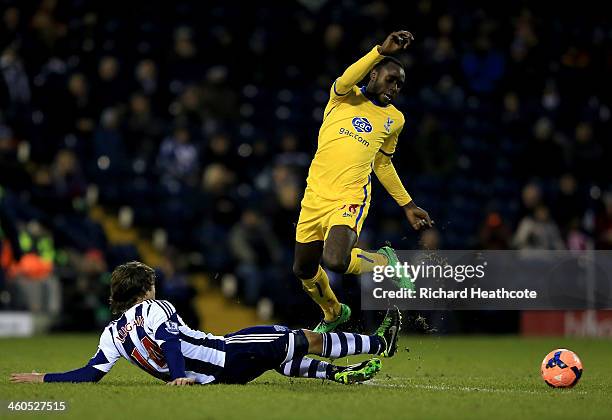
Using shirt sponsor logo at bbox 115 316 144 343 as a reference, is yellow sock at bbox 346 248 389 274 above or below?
above

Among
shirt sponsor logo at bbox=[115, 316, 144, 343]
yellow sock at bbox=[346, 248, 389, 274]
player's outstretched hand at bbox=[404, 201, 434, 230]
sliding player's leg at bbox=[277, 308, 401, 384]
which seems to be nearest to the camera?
shirt sponsor logo at bbox=[115, 316, 144, 343]

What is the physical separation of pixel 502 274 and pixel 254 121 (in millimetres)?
5174

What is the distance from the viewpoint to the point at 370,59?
9531 mm

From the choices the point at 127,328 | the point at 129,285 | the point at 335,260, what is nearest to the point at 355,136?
the point at 335,260

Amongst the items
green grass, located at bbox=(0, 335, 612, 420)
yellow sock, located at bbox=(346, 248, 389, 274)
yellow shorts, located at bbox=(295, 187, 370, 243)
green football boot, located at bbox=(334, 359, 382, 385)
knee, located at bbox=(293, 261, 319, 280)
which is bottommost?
green grass, located at bbox=(0, 335, 612, 420)

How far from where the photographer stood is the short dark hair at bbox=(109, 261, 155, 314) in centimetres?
821

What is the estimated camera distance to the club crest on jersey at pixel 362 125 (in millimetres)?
10125

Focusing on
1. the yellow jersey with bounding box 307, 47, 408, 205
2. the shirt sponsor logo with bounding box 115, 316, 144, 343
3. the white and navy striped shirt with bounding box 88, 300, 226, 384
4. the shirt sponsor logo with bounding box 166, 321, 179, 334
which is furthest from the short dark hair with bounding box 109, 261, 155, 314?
the yellow jersey with bounding box 307, 47, 408, 205

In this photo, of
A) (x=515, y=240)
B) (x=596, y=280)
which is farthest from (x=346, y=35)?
(x=596, y=280)

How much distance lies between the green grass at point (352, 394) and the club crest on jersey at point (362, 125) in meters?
2.06

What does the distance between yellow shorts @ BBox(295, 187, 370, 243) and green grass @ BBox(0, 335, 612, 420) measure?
1.26m

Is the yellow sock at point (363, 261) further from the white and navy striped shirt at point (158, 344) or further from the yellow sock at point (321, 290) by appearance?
the white and navy striped shirt at point (158, 344)

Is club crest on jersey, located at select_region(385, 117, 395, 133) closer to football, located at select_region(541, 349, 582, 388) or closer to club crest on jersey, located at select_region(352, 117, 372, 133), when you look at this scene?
club crest on jersey, located at select_region(352, 117, 372, 133)

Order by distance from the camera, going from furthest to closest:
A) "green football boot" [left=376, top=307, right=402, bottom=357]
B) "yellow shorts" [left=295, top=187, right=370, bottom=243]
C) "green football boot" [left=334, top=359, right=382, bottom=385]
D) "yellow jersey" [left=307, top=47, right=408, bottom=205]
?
"yellow jersey" [left=307, top=47, right=408, bottom=205] → "yellow shorts" [left=295, top=187, right=370, bottom=243] → "green football boot" [left=376, top=307, right=402, bottom=357] → "green football boot" [left=334, top=359, right=382, bottom=385]
